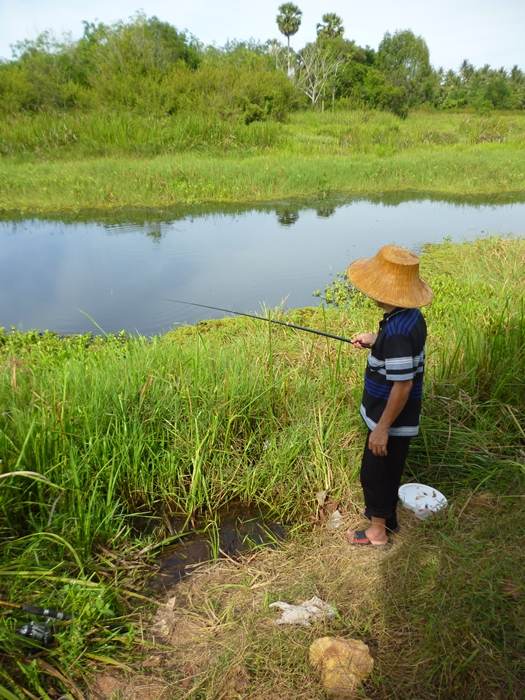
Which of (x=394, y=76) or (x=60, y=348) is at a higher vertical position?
(x=394, y=76)

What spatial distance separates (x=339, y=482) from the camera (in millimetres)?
2297

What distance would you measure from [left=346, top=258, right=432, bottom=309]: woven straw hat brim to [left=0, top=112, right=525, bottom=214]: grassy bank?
28.7 ft

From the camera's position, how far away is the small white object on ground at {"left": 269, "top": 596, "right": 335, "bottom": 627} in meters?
1.62

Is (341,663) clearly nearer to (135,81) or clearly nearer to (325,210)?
(325,210)

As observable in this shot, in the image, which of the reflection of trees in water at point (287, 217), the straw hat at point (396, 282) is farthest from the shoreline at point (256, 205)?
the straw hat at point (396, 282)

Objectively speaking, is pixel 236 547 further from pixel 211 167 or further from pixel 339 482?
pixel 211 167

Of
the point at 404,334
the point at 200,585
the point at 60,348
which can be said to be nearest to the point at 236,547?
the point at 200,585

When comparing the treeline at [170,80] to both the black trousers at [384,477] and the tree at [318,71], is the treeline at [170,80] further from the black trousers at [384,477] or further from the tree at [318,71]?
the black trousers at [384,477]

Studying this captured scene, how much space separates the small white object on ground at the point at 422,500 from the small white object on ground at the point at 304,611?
1.95ft

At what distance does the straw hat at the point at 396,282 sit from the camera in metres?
1.59

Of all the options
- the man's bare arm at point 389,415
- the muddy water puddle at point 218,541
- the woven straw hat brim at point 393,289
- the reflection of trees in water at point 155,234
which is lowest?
the muddy water puddle at point 218,541

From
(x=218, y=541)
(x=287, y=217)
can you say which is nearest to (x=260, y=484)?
(x=218, y=541)

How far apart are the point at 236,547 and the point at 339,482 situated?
1.90ft

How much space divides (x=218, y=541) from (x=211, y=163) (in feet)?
34.9
